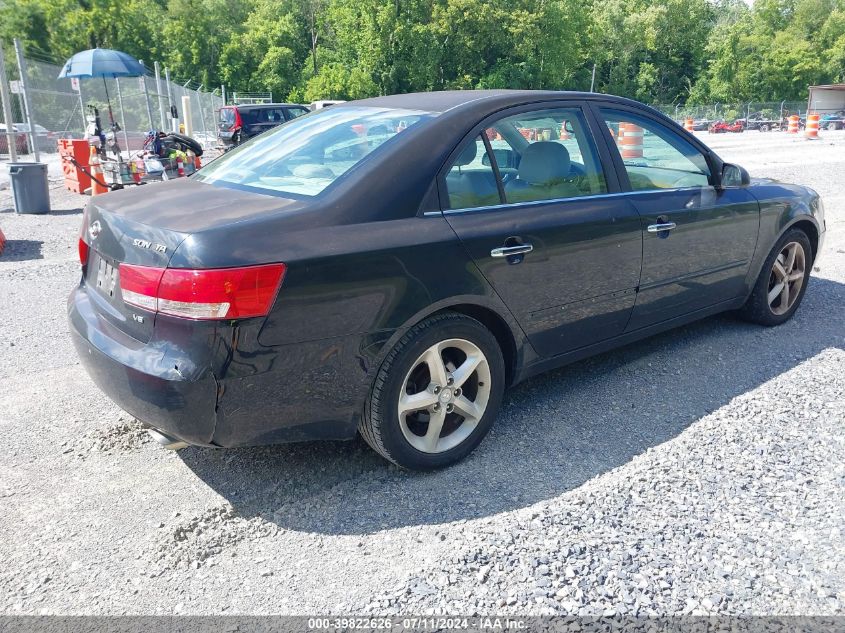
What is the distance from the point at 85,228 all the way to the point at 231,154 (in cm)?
94

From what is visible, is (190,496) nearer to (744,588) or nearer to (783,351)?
(744,588)


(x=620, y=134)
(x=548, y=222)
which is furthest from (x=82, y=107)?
(x=548, y=222)

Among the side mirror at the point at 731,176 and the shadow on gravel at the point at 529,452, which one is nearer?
the shadow on gravel at the point at 529,452

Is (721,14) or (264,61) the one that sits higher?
(721,14)

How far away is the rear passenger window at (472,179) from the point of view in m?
3.23

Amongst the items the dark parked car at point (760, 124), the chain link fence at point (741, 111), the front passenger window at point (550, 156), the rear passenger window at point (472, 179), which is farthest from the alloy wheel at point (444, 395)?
the chain link fence at point (741, 111)

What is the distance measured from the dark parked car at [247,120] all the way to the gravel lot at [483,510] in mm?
19228

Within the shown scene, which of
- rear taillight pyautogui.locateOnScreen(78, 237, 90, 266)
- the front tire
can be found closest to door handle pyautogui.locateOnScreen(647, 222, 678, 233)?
the front tire

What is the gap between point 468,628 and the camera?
2299 mm

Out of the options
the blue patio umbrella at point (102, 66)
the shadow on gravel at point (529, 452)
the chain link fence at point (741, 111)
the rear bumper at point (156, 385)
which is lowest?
the chain link fence at point (741, 111)

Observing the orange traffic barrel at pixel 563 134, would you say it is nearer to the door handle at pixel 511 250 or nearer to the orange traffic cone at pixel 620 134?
the orange traffic cone at pixel 620 134

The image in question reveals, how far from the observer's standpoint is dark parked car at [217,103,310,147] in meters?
22.4

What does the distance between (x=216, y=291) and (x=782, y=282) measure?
4225 millimetres

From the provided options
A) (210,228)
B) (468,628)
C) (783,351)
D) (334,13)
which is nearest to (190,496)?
(210,228)
